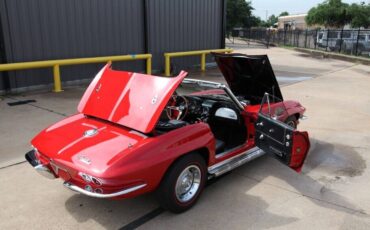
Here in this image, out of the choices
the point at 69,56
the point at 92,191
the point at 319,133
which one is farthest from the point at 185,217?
the point at 69,56

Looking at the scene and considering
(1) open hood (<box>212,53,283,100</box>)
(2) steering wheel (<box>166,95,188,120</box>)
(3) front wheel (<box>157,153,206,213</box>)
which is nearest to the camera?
(3) front wheel (<box>157,153,206,213</box>)

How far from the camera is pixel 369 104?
9.43m

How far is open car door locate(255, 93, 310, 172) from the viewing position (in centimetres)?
389

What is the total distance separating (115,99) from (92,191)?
1.22 metres

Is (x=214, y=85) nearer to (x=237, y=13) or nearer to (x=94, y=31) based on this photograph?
(x=94, y=31)

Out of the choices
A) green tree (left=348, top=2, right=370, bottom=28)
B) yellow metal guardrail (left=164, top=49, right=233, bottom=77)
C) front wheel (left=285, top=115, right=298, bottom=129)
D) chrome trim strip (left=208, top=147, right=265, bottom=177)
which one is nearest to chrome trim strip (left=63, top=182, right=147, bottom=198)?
chrome trim strip (left=208, top=147, right=265, bottom=177)

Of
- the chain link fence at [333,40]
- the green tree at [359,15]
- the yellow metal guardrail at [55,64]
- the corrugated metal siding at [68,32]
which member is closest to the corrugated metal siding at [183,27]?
the corrugated metal siding at [68,32]

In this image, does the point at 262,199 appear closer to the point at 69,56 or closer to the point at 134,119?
the point at 134,119

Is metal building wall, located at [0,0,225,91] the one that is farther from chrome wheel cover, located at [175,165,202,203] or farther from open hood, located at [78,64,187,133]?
chrome wheel cover, located at [175,165,202,203]

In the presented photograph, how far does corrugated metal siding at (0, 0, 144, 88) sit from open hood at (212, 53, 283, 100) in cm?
631

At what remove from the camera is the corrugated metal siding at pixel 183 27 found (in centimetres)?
1331

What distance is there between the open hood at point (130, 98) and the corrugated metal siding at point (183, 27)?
903 centimetres

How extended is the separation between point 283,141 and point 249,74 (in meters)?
1.78

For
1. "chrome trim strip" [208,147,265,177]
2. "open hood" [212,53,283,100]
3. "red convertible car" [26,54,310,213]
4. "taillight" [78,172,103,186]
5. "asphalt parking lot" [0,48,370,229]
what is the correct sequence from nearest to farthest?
Answer: "taillight" [78,172,103,186], "red convertible car" [26,54,310,213], "asphalt parking lot" [0,48,370,229], "chrome trim strip" [208,147,265,177], "open hood" [212,53,283,100]
